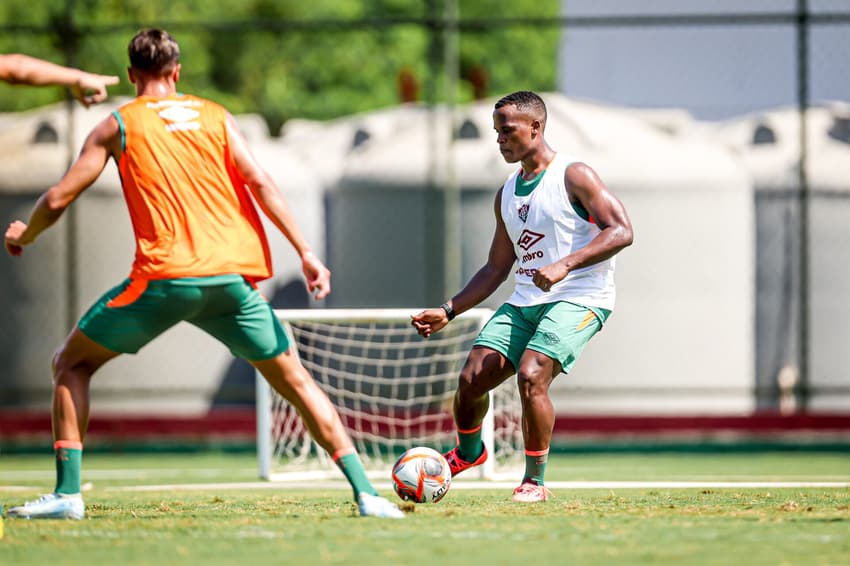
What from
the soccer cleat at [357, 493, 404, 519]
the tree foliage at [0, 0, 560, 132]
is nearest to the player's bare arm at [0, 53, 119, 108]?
the soccer cleat at [357, 493, 404, 519]

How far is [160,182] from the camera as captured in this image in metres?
5.84

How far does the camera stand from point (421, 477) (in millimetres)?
7023

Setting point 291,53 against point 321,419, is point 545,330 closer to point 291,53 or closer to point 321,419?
point 321,419

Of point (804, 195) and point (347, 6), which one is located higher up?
point (347, 6)

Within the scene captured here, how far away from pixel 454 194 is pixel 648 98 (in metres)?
2.88

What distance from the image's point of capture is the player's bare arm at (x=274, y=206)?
5.87m

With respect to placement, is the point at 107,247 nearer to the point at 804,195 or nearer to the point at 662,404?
the point at 662,404

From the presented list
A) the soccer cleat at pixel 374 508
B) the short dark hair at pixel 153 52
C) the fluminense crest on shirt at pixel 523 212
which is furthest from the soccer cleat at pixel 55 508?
the fluminense crest on shirt at pixel 523 212

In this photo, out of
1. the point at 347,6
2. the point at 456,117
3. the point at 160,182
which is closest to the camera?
the point at 160,182

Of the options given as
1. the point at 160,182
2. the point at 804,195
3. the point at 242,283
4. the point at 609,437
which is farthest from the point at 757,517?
the point at 804,195

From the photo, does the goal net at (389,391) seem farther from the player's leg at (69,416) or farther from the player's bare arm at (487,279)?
the player's leg at (69,416)

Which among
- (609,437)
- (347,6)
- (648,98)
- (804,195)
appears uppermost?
(347,6)

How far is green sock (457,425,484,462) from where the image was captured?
741 cm

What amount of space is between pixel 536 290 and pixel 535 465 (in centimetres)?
92
